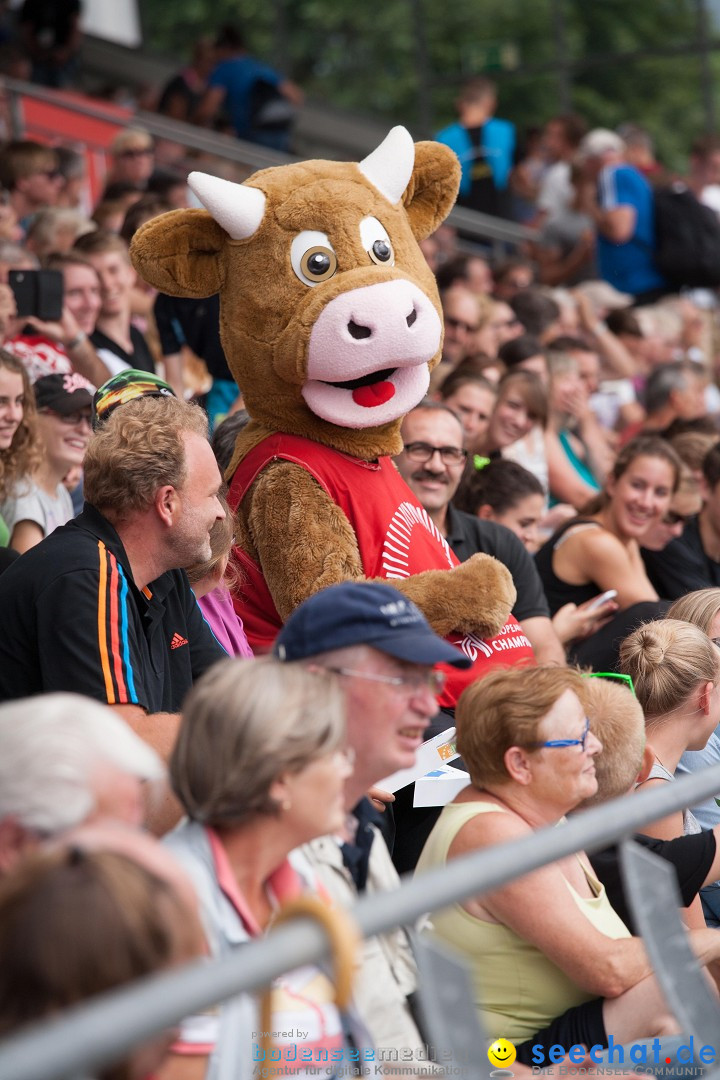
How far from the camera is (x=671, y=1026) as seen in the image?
2633 mm

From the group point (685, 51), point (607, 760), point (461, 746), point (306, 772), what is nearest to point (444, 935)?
point (461, 746)

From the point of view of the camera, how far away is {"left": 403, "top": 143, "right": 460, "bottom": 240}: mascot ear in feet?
13.5

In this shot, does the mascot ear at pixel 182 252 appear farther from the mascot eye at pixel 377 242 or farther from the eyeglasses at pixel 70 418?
the eyeglasses at pixel 70 418

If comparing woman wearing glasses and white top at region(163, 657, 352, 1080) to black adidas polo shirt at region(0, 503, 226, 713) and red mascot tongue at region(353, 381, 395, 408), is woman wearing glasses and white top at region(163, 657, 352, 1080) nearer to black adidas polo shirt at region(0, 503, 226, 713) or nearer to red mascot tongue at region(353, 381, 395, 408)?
black adidas polo shirt at region(0, 503, 226, 713)

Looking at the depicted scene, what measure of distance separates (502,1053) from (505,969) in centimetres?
15

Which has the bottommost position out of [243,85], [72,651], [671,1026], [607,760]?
[671,1026]

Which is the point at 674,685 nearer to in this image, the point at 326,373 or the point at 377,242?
the point at 326,373

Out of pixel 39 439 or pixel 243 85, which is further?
pixel 243 85

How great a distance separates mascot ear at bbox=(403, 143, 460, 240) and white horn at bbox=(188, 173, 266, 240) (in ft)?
1.80

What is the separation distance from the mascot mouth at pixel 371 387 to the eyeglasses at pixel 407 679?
131 centimetres

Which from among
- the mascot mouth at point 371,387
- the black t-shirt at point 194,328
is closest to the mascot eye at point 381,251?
the mascot mouth at point 371,387

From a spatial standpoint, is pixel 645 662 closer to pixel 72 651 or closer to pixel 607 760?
pixel 607 760

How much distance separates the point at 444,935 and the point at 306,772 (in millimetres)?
846

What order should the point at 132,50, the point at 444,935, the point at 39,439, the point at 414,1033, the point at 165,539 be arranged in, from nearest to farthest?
the point at 414,1033, the point at 444,935, the point at 165,539, the point at 39,439, the point at 132,50
